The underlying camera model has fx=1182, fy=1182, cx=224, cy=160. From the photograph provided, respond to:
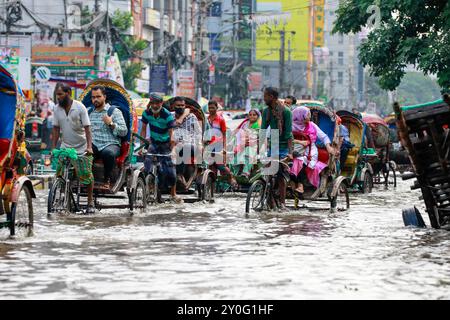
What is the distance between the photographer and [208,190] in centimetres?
1916

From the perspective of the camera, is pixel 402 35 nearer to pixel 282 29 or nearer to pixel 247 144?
pixel 247 144

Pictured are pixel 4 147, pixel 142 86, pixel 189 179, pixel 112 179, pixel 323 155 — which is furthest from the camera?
pixel 142 86

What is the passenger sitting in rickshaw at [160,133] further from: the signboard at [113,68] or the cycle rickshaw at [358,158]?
the signboard at [113,68]

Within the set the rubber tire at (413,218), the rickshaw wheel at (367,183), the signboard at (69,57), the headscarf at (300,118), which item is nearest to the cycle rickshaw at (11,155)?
the rubber tire at (413,218)

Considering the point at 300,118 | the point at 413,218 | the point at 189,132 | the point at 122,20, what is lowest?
the point at 413,218

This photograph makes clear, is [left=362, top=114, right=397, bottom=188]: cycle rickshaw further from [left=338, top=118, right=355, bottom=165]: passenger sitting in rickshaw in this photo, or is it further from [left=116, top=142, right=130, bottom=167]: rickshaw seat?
[left=116, top=142, right=130, bottom=167]: rickshaw seat

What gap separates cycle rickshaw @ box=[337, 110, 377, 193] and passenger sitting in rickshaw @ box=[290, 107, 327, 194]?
5084 millimetres

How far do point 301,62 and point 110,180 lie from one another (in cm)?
12464

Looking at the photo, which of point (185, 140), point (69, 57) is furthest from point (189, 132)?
point (69, 57)

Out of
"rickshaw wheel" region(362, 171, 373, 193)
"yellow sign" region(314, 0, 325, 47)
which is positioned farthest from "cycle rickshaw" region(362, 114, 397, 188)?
"yellow sign" region(314, 0, 325, 47)

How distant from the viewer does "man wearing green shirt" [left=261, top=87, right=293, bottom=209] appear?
1630 cm

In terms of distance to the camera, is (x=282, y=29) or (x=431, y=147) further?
(x=282, y=29)

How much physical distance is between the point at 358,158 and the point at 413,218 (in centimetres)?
917
